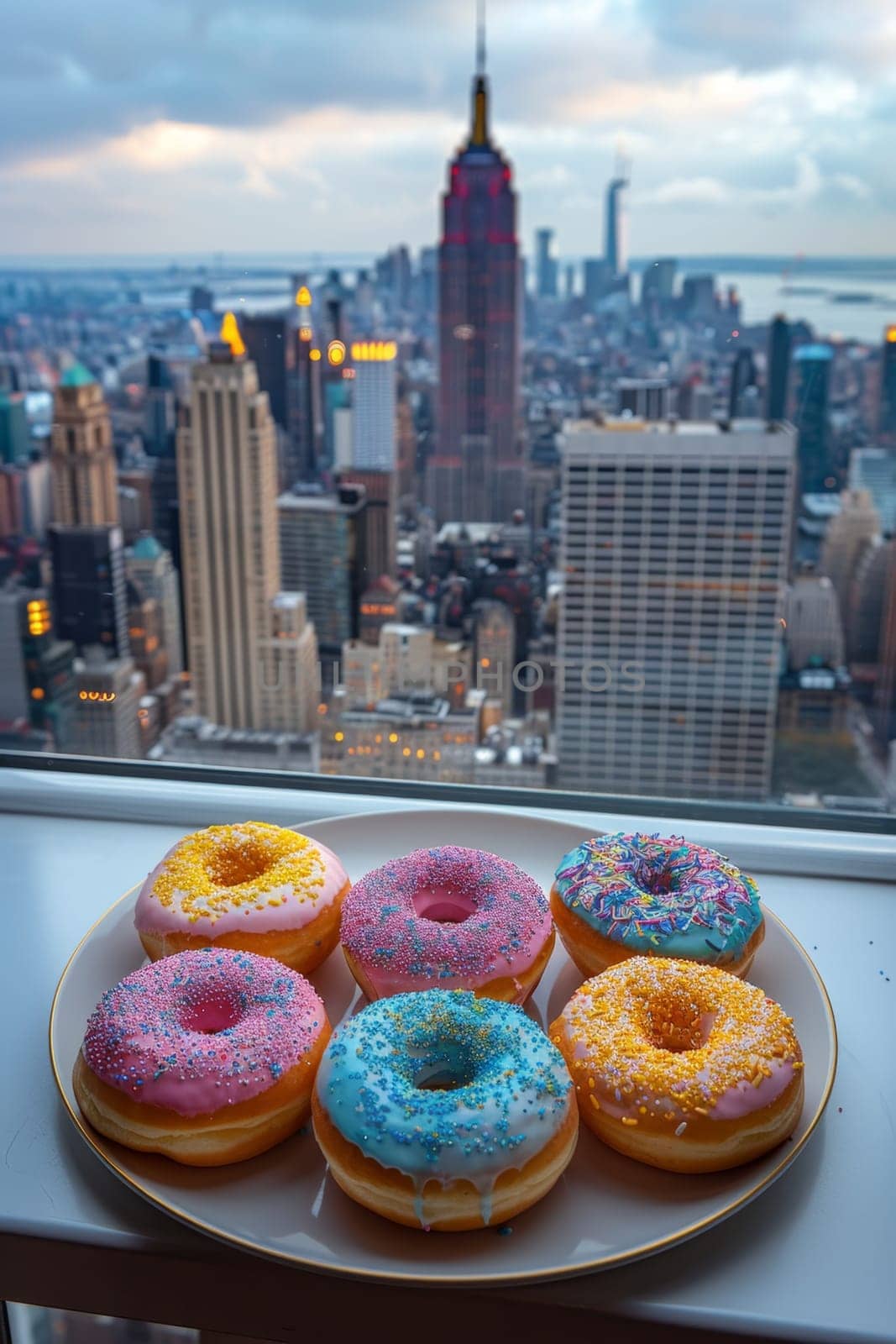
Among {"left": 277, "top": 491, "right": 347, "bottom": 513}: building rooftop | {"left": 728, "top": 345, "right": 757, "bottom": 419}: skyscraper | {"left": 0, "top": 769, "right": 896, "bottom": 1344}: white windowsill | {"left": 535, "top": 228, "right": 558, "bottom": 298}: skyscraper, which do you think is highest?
{"left": 535, "top": 228, "right": 558, "bottom": 298}: skyscraper

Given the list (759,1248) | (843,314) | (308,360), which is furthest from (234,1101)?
(843,314)

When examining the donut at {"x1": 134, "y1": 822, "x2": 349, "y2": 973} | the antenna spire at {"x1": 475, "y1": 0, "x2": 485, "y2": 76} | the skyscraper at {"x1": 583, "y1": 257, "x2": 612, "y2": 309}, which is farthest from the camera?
the skyscraper at {"x1": 583, "y1": 257, "x2": 612, "y2": 309}

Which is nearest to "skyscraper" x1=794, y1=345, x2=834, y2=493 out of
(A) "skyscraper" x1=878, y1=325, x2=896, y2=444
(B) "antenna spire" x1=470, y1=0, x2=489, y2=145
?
(A) "skyscraper" x1=878, y1=325, x2=896, y2=444

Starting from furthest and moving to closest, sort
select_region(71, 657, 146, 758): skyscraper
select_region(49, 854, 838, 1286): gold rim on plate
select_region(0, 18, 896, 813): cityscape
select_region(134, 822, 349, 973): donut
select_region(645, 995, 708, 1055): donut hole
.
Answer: select_region(0, 18, 896, 813): cityscape, select_region(71, 657, 146, 758): skyscraper, select_region(134, 822, 349, 973): donut, select_region(645, 995, 708, 1055): donut hole, select_region(49, 854, 838, 1286): gold rim on plate

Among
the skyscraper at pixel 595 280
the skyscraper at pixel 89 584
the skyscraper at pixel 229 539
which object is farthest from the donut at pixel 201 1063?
the skyscraper at pixel 595 280

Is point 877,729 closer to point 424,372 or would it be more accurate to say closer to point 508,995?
point 424,372

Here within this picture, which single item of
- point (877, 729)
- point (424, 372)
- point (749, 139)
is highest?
point (749, 139)

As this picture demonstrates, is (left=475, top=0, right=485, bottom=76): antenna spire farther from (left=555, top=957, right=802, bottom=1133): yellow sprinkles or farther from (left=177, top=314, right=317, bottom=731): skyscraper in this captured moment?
(left=555, top=957, right=802, bottom=1133): yellow sprinkles
